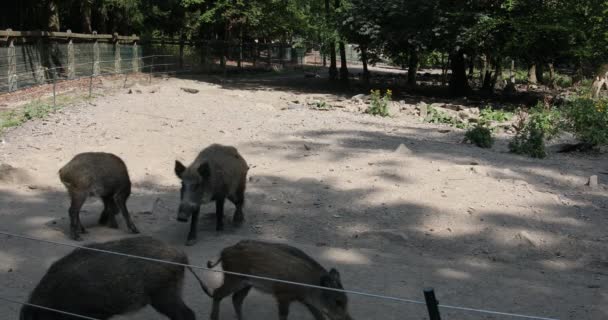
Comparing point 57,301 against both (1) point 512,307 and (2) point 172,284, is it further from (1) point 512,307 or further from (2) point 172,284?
(1) point 512,307

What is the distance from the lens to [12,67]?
18609mm

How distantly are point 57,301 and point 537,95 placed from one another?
24.2m

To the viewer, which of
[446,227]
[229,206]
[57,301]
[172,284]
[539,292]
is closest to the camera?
[57,301]

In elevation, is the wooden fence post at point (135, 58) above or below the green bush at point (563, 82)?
above

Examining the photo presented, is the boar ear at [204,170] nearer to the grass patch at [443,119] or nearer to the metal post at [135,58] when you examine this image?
the grass patch at [443,119]

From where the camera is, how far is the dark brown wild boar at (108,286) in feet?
13.5

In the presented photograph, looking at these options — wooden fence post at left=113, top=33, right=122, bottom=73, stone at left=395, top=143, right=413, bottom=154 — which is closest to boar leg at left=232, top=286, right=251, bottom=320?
stone at left=395, top=143, right=413, bottom=154

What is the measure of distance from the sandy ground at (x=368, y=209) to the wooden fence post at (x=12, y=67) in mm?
5211

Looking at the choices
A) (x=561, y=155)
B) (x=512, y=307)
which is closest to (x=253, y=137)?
(x=561, y=155)

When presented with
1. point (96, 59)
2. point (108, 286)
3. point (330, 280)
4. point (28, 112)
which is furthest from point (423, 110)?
point (108, 286)

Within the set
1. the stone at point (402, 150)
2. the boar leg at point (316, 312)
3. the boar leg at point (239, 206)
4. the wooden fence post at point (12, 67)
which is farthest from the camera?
the wooden fence post at point (12, 67)

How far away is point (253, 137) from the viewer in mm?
12812

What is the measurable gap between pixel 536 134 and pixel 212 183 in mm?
6821

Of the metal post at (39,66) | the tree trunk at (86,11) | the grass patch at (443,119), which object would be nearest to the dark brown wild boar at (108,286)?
the grass patch at (443,119)
